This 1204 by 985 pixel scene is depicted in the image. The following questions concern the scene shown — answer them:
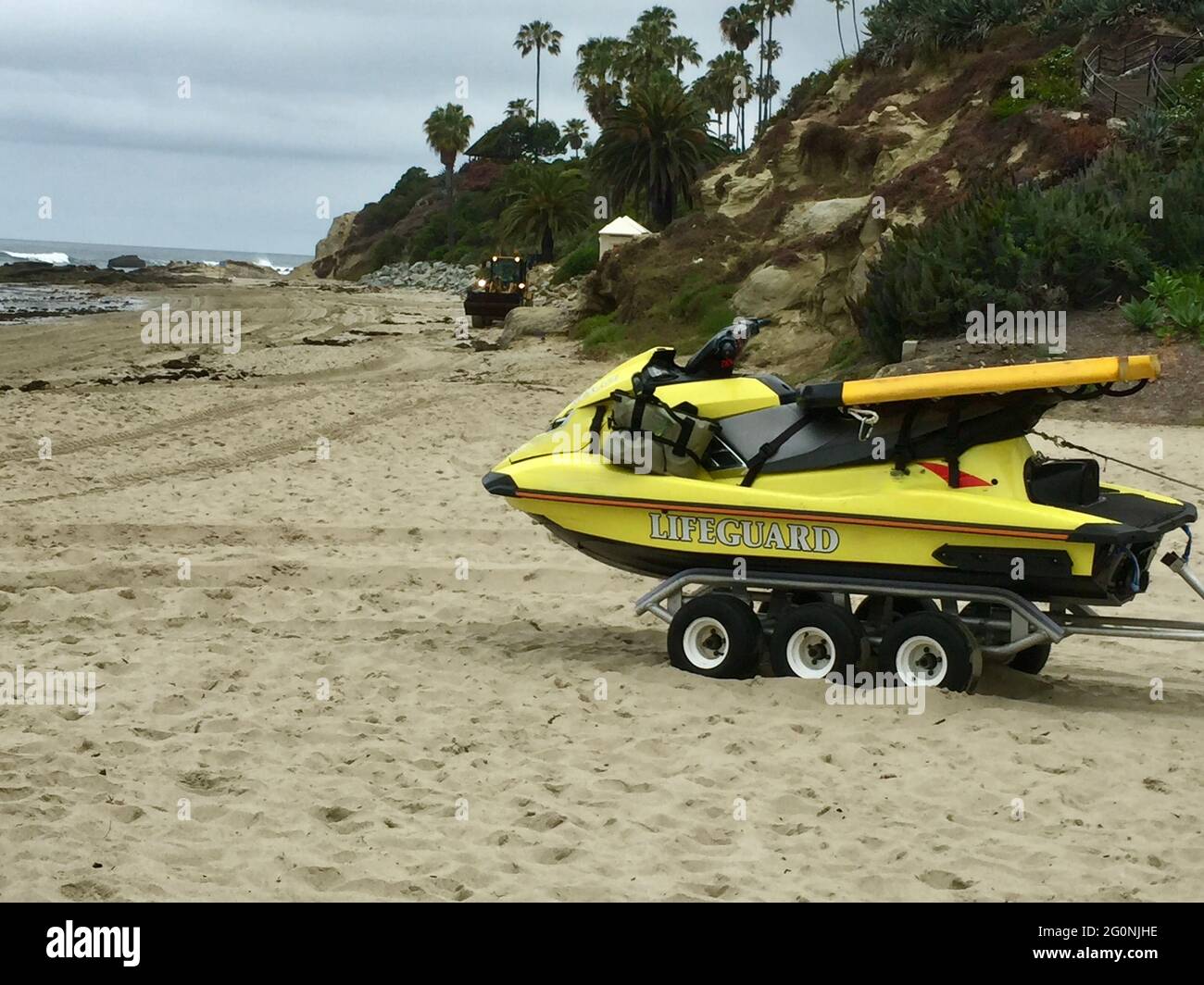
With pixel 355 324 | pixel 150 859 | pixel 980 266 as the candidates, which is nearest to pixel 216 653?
pixel 150 859

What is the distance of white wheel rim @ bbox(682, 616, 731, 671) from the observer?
782 cm

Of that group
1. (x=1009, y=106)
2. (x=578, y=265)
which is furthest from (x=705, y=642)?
(x=578, y=265)

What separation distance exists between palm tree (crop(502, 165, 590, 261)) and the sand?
50.3 metres

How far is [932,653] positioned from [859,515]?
813mm

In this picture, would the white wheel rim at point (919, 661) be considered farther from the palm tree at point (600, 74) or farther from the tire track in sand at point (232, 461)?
the palm tree at point (600, 74)

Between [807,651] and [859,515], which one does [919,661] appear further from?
[859,515]

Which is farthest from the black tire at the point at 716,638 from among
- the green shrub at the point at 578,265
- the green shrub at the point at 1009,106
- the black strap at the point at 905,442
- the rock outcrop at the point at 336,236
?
the rock outcrop at the point at 336,236

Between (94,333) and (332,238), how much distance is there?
9310 centimetres

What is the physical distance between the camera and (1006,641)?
7469 millimetres

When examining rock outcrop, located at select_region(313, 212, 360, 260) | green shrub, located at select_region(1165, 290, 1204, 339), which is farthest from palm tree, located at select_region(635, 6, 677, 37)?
green shrub, located at select_region(1165, 290, 1204, 339)

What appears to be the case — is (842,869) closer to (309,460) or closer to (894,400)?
(894,400)

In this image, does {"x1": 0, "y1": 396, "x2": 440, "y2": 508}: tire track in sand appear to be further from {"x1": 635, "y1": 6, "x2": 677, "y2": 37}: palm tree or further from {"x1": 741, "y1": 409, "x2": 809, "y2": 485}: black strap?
{"x1": 635, "y1": 6, "x2": 677, "y2": 37}: palm tree

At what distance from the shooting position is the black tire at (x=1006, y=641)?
24.5ft

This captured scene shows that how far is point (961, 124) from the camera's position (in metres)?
28.5
